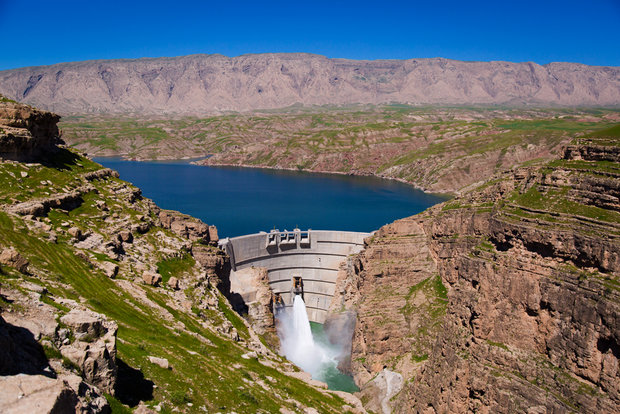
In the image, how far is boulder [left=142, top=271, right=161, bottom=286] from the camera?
96.6 ft

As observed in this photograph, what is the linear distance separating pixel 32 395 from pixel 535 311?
105 ft

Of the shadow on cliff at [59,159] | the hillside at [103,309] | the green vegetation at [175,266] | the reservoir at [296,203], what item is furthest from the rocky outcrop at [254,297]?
the shadow on cliff at [59,159]

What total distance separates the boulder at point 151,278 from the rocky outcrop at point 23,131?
12.5 metres

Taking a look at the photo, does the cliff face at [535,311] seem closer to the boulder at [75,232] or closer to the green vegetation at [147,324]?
the green vegetation at [147,324]

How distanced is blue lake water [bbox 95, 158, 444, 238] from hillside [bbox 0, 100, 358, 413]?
59.1 m

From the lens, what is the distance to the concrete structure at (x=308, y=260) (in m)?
68.1

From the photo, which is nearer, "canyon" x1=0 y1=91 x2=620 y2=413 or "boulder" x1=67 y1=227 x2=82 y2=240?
"canyon" x1=0 y1=91 x2=620 y2=413

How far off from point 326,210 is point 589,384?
96605mm

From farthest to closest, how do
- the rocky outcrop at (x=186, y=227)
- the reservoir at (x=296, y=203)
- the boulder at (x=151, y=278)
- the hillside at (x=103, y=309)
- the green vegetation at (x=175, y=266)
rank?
the reservoir at (x=296, y=203) → the rocky outcrop at (x=186, y=227) → the green vegetation at (x=175, y=266) → the boulder at (x=151, y=278) → the hillside at (x=103, y=309)

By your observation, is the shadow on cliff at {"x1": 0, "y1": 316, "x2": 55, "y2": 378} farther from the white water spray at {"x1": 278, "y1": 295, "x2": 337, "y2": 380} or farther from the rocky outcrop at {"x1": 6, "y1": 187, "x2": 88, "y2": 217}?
the white water spray at {"x1": 278, "y1": 295, "x2": 337, "y2": 380}

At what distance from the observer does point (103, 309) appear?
70.4 feet

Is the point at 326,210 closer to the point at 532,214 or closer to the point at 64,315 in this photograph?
→ the point at 532,214

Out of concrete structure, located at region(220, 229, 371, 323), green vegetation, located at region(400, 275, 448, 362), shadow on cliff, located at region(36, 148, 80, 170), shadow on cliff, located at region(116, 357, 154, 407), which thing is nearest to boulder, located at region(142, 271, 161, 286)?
shadow on cliff, located at region(36, 148, 80, 170)

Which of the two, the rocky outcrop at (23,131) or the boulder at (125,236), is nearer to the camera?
the rocky outcrop at (23,131)
